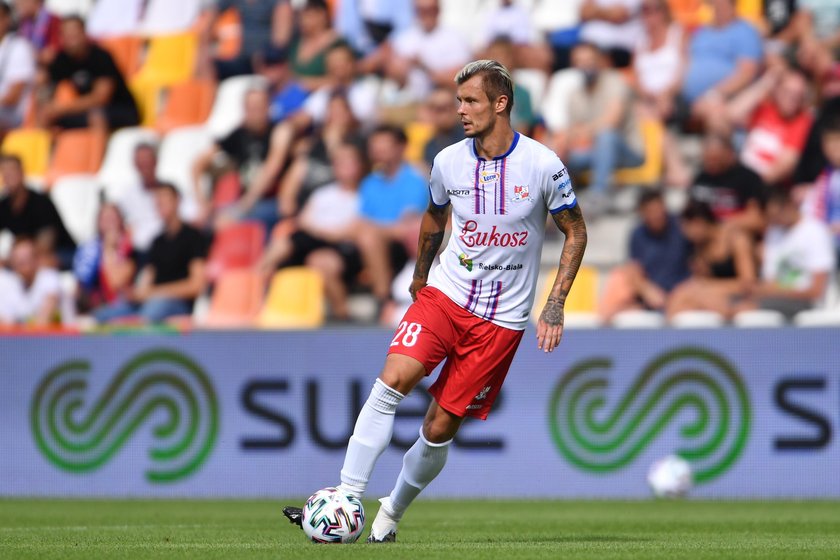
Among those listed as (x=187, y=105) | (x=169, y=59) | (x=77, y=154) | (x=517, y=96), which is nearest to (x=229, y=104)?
(x=187, y=105)

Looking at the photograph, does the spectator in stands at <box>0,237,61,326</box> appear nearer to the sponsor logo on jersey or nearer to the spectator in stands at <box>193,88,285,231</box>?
the spectator in stands at <box>193,88,285,231</box>

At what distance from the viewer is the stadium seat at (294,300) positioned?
48.2ft

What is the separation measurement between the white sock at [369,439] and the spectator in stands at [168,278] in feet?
27.4

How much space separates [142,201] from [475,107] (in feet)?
32.9

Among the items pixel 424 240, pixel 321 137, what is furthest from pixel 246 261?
pixel 424 240

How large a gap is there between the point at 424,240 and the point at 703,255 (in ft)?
22.7

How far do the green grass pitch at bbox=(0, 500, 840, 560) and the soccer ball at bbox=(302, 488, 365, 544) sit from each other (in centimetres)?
8

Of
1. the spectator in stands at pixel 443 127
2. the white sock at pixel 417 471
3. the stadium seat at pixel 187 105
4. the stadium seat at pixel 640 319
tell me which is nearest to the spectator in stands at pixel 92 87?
the stadium seat at pixel 187 105

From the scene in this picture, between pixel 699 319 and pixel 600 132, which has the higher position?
pixel 600 132

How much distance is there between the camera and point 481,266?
24.0ft

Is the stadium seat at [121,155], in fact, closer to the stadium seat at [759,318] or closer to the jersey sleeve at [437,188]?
the stadium seat at [759,318]

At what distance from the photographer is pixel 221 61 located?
18.0 meters

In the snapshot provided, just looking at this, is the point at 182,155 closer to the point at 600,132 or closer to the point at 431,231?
the point at 600,132

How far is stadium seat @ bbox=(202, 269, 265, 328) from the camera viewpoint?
1505 cm
